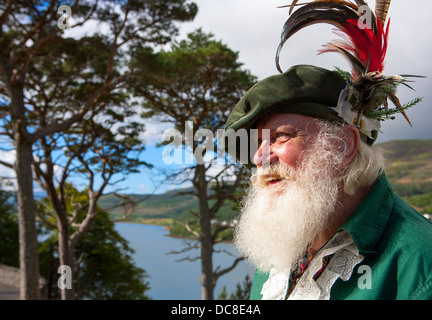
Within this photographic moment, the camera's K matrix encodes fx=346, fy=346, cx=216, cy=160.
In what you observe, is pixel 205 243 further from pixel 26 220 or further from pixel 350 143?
pixel 350 143

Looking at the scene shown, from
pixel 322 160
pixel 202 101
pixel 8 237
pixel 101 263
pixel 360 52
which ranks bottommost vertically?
pixel 101 263

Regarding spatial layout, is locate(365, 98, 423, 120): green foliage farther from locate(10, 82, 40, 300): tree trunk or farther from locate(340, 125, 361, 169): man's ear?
locate(10, 82, 40, 300): tree trunk

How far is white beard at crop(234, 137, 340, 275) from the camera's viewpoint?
1.54 m

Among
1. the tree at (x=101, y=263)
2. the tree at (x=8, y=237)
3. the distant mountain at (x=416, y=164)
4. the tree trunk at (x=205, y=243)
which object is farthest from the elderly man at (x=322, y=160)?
the distant mountain at (x=416, y=164)

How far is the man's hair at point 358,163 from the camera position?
1.51m

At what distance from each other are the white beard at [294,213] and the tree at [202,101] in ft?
32.6

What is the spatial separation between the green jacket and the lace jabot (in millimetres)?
28

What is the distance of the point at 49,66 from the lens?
439 inches

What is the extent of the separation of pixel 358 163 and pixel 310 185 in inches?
9.1

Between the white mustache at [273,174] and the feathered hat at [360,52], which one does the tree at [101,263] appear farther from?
the feathered hat at [360,52]

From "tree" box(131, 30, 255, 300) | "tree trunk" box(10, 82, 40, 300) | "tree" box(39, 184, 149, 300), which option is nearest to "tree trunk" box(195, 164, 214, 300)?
"tree" box(131, 30, 255, 300)

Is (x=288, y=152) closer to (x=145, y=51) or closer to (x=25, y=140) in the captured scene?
(x=25, y=140)

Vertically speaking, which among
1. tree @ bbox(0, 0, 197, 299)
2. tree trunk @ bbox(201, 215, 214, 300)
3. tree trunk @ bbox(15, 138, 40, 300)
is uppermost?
tree @ bbox(0, 0, 197, 299)

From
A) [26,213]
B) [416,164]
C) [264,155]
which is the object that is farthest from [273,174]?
[416,164]
